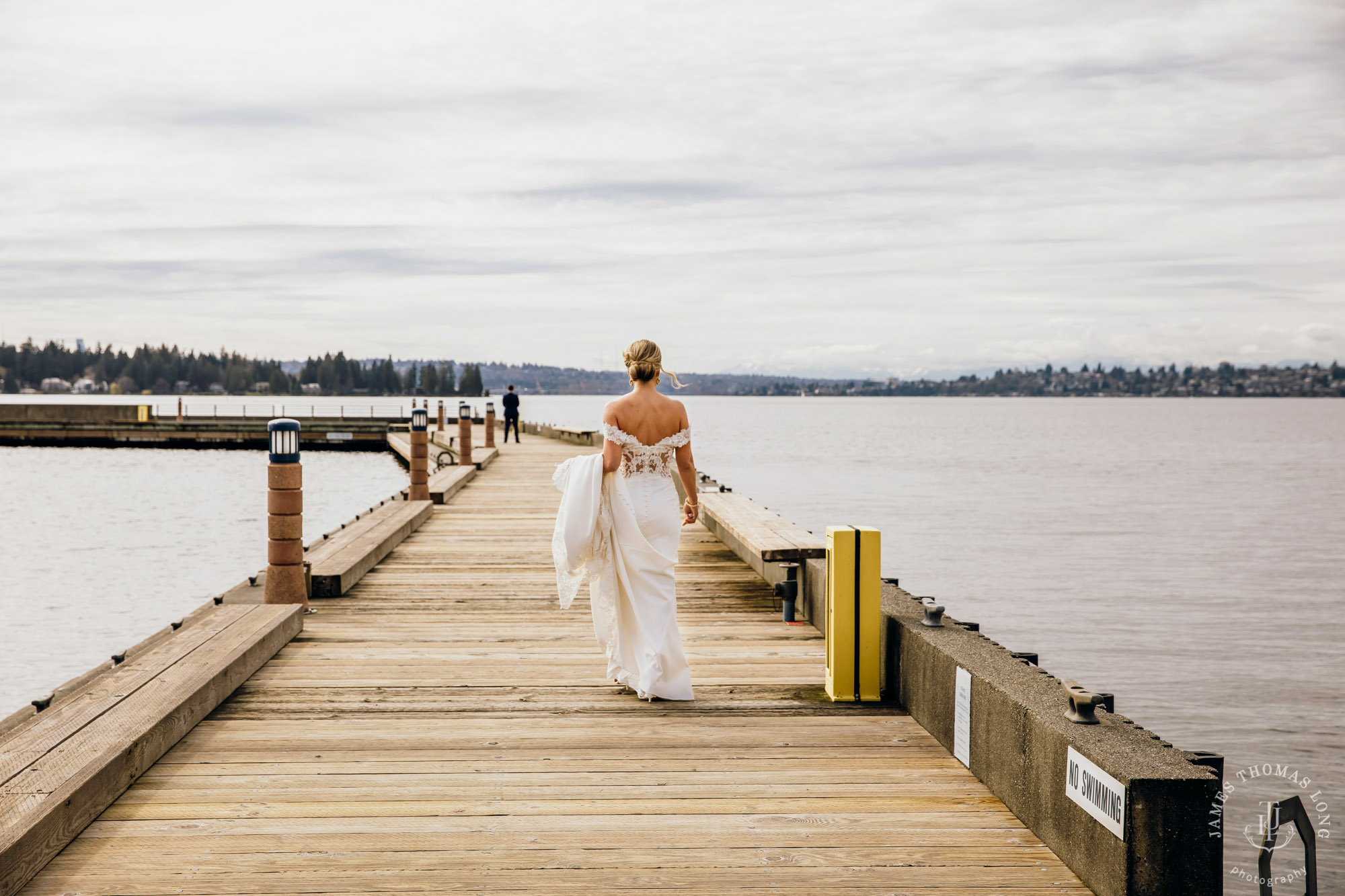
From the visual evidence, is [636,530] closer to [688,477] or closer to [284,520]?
[688,477]

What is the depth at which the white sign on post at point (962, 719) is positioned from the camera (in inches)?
174

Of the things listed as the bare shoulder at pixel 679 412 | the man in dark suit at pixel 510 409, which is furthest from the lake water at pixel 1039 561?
the bare shoulder at pixel 679 412

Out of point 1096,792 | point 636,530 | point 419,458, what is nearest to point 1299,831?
point 1096,792

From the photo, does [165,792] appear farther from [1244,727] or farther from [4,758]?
[1244,727]

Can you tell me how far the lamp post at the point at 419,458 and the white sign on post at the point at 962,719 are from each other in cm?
1110

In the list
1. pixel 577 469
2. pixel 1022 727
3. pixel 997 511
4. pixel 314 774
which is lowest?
pixel 997 511

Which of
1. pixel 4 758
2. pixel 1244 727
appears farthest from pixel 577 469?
pixel 1244 727

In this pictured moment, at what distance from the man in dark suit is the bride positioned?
2718cm

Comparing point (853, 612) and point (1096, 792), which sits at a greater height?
point (853, 612)

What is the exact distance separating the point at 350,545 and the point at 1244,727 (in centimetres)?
1043

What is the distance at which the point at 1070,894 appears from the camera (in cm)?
331

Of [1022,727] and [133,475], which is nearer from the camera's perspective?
[1022,727]

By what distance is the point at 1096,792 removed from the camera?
3285mm

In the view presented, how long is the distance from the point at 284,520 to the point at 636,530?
9.57 ft
